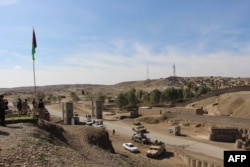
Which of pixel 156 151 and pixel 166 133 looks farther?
pixel 166 133

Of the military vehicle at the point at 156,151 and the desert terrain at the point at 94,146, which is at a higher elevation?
the desert terrain at the point at 94,146

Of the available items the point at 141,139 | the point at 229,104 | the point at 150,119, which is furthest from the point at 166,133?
the point at 229,104

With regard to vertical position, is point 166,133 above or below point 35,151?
below

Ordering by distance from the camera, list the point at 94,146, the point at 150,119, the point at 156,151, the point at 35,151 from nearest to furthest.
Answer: the point at 35,151, the point at 94,146, the point at 156,151, the point at 150,119

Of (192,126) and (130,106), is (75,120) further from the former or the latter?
(130,106)

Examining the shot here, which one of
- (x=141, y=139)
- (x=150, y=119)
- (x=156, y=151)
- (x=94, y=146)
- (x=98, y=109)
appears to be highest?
(x=98, y=109)

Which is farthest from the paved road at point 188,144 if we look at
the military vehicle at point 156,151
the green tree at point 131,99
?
the green tree at point 131,99

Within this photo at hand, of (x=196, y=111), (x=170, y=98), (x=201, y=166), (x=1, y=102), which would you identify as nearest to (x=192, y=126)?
(x=196, y=111)

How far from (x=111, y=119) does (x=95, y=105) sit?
471 centimetres

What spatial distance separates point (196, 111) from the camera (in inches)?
2719

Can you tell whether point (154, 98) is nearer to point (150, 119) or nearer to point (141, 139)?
point (150, 119)

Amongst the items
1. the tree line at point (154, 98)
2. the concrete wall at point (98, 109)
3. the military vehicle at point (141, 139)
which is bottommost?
the military vehicle at point (141, 139)

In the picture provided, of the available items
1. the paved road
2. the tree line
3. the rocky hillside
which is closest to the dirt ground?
the paved road

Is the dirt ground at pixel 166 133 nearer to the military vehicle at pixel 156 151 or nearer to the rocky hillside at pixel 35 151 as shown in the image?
the military vehicle at pixel 156 151
